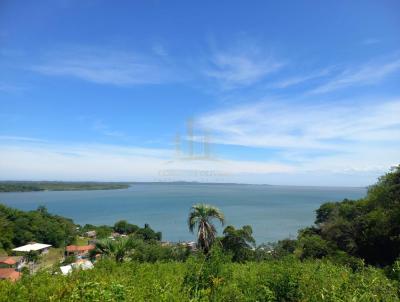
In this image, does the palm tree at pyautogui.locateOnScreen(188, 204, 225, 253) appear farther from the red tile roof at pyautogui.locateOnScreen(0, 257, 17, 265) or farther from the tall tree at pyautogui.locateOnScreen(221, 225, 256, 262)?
the red tile roof at pyautogui.locateOnScreen(0, 257, 17, 265)

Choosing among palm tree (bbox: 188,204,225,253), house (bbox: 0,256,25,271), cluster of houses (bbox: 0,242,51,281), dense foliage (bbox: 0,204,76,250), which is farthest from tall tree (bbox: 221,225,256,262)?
dense foliage (bbox: 0,204,76,250)

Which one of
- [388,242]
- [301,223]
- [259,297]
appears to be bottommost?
[301,223]

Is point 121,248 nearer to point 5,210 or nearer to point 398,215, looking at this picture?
point 398,215

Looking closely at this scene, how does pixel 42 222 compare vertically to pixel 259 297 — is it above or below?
below

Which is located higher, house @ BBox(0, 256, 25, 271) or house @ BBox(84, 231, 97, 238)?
house @ BBox(0, 256, 25, 271)

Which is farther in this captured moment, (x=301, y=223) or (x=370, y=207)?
(x=301, y=223)

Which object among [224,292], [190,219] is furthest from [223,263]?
[190,219]
